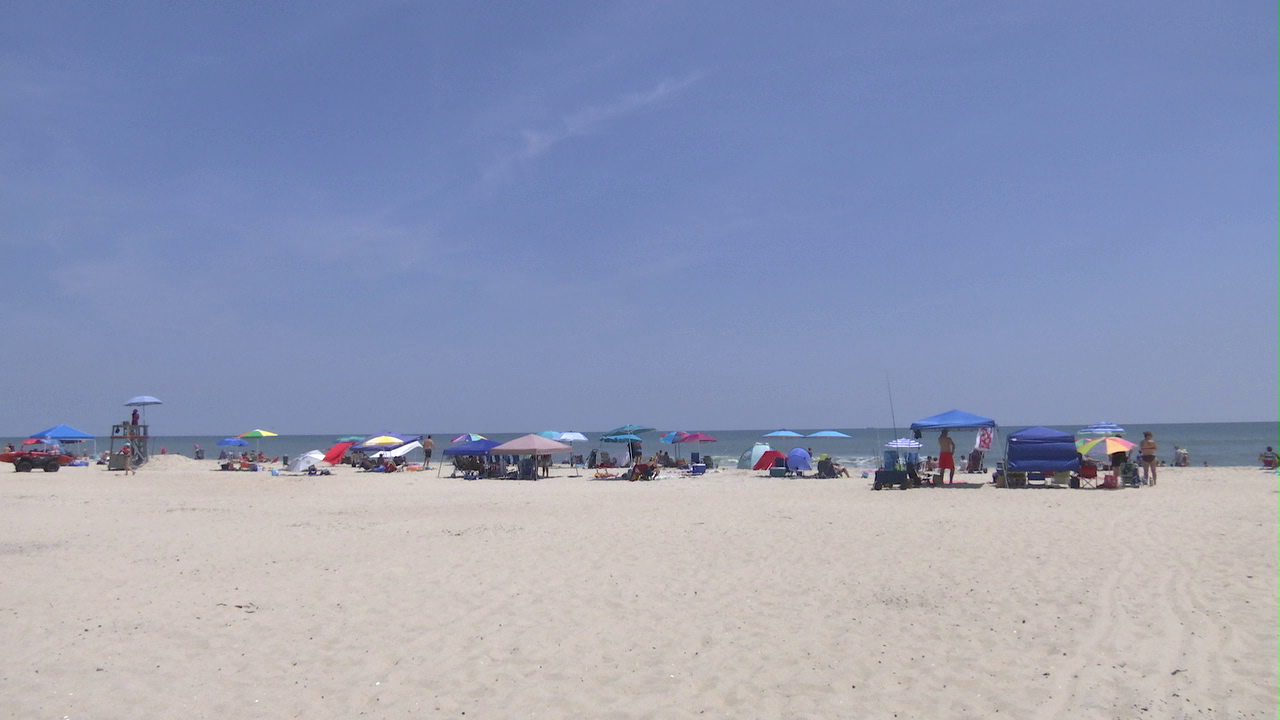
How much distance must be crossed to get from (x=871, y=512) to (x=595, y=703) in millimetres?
9684

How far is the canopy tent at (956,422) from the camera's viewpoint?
19000 mm

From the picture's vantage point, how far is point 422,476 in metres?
Answer: 26.3

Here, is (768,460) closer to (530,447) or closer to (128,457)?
(530,447)

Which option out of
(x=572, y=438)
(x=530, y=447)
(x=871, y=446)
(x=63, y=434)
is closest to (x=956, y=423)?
(x=530, y=447)

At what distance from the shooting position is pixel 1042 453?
18000 millimetres

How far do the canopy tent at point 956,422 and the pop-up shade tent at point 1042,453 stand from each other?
0.85m

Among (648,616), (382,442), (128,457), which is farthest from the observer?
(382,442)

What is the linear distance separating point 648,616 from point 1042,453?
14569 mm

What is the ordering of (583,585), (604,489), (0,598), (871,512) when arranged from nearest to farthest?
(0,598)
(583,585)
(871,512)
(604,489)

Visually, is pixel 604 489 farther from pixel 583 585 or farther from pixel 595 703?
pixel 595 703

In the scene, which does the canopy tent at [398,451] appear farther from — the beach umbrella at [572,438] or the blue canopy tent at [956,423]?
the blue canopy tent at [956,423]

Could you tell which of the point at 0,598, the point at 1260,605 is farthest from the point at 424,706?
the point at 1260,605

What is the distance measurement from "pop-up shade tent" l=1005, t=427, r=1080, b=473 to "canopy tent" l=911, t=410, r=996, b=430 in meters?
0.85

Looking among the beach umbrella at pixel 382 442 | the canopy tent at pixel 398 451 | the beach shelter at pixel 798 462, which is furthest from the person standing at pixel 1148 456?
the beach umbrella at pixel 382 442
